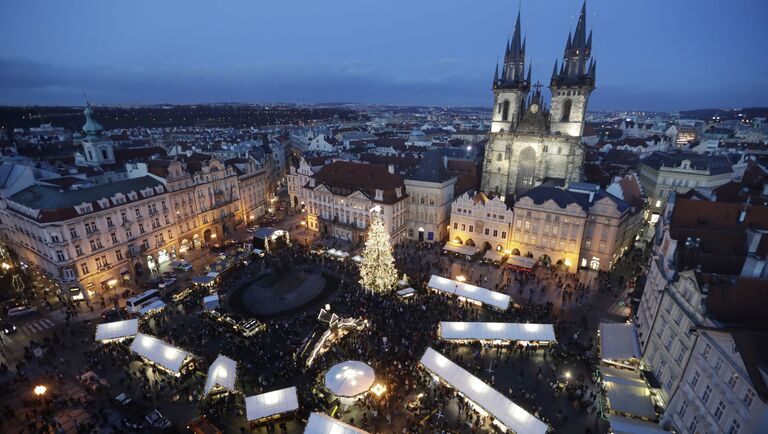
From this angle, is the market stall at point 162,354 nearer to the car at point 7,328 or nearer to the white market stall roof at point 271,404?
the white market stall roof at point 271,404

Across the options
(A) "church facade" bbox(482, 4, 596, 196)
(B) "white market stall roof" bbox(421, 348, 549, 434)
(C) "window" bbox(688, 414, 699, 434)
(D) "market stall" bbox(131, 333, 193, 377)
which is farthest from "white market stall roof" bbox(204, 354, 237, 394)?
(A) "church facade" bbox(482, 4, 596, 196)

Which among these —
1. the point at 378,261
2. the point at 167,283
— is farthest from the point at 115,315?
the point at 378,261

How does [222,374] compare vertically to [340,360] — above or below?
above

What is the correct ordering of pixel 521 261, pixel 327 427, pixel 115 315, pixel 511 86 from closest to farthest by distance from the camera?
pixel 327 427, pixel 115 315, pixel 521 261, pixel 511 86

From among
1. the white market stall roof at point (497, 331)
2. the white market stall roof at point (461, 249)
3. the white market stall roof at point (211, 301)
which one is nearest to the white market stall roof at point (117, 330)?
the white market stall roof at point (211, 301)

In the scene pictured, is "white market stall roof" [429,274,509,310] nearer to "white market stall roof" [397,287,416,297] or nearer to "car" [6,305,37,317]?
"white market stall roof" [397,287,416,297]

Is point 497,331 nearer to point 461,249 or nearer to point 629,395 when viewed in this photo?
point 629,395
